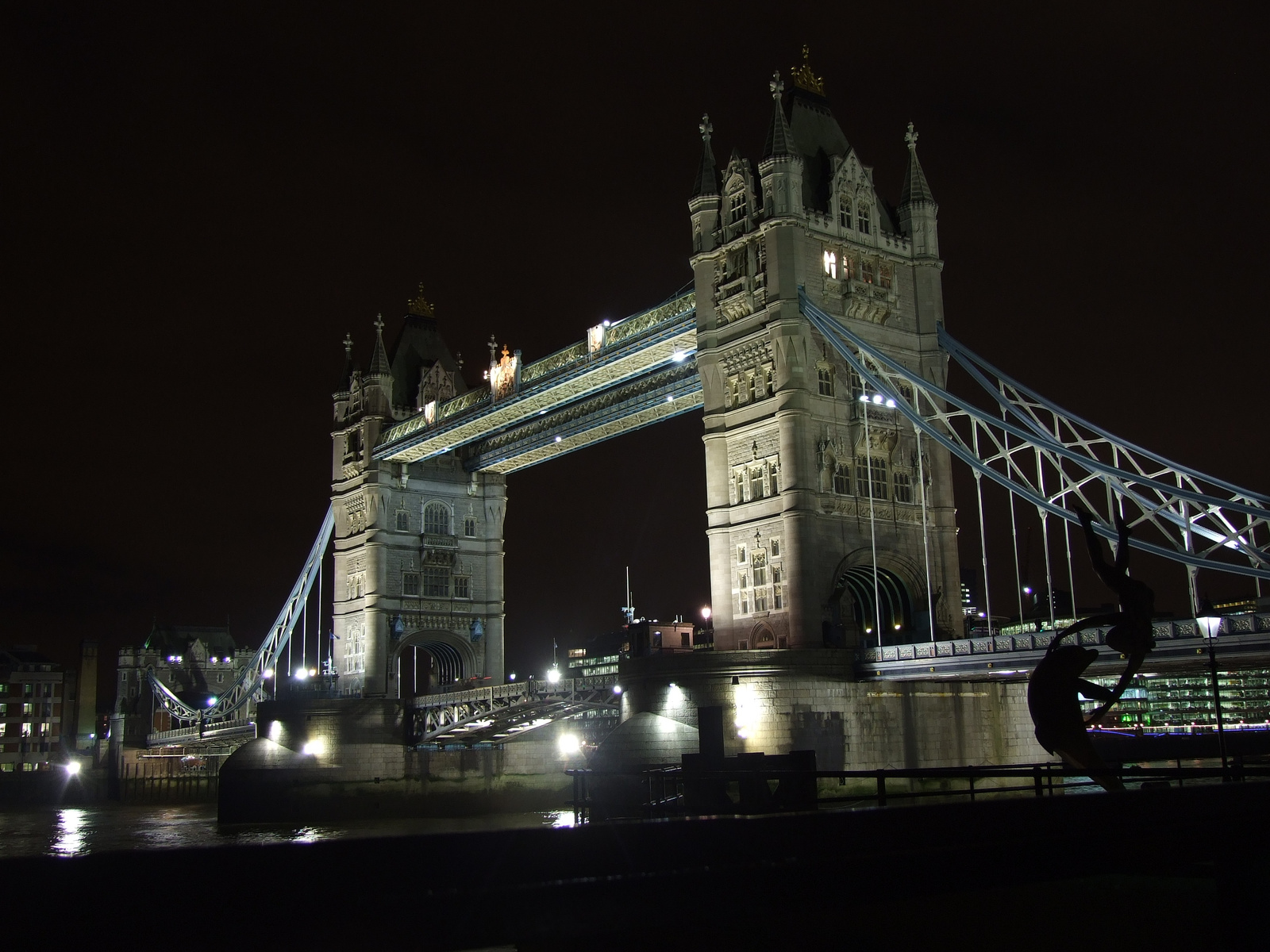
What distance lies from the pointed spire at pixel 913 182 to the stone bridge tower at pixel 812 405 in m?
0.07

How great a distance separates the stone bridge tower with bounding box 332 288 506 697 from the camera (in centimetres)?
6241

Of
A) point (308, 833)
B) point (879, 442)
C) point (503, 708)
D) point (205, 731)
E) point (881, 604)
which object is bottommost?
point (308, 833)

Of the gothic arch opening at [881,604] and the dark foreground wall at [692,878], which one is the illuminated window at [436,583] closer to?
the gothic arch opening at [881,604]

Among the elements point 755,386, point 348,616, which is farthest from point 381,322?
point 755,386

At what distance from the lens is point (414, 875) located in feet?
14.4

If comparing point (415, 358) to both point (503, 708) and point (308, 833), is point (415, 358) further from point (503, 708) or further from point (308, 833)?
point (308, 833)

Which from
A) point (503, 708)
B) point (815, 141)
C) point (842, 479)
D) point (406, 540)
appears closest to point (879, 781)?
point (842, 479)

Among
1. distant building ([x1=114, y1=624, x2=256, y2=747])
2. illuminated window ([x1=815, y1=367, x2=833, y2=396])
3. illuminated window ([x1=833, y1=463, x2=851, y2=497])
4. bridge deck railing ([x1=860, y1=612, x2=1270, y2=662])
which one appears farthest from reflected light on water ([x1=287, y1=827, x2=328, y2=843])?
Result: distant building ([x1=114, y1=624, x2=256, y2=747])

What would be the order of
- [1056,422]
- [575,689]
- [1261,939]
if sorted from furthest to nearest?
[575,689] → [1056,422] → [1261,939]

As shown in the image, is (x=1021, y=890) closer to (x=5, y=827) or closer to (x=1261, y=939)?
(x=1261, y=939)

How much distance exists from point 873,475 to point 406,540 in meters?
30.9

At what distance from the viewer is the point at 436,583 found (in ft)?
211

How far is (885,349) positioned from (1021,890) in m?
33.4

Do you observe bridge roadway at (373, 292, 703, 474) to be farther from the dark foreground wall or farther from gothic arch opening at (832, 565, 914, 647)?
the dark foreground wall
